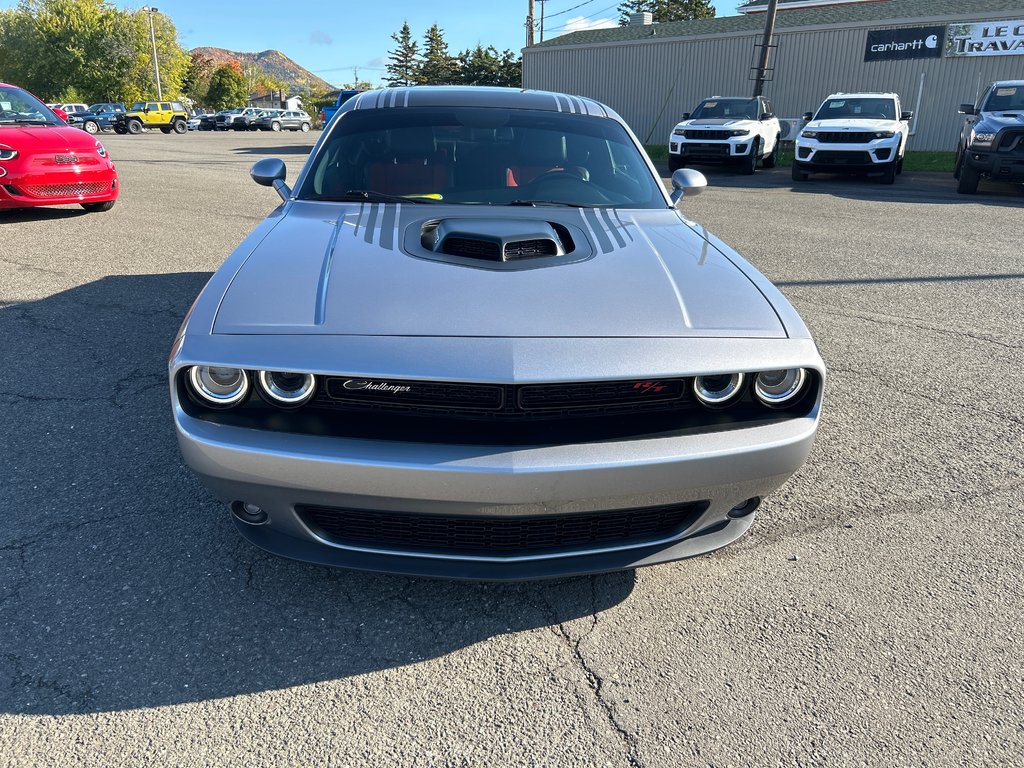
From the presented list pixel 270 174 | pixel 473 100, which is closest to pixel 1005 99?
pixel 473 100

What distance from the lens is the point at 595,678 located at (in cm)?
205

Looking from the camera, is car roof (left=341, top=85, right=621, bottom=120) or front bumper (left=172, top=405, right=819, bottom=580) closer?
front bumper (left=172, top=405, right=819, bottom=580)

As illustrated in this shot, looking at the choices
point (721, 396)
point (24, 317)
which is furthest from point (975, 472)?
point (24, 317)

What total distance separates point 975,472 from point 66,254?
7.25 meters

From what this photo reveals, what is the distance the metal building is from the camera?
72.5 feet

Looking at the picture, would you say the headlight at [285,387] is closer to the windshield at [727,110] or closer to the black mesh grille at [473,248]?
the black mesh grille at [473,248]

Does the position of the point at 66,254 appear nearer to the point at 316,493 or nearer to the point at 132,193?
the point at 132,193

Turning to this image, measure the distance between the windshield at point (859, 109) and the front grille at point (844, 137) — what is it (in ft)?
3.46

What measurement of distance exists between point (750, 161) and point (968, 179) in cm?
433

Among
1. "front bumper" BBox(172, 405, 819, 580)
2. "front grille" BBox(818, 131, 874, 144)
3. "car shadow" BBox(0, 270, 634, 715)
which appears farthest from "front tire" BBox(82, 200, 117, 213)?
"front grille" BBox(818, 131, 874, 144)

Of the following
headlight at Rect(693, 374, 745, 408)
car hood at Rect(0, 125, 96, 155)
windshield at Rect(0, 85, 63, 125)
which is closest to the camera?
headlight at Rect(693, 374, 745, 408)

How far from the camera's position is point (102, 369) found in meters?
4.09

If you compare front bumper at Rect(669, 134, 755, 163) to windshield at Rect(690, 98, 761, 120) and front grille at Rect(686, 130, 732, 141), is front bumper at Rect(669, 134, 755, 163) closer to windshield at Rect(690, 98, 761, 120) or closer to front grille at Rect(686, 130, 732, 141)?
front grille at Rect(686, 130, 732, 141)

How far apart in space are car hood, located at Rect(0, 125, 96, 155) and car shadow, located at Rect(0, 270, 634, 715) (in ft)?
19.6
